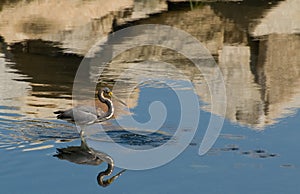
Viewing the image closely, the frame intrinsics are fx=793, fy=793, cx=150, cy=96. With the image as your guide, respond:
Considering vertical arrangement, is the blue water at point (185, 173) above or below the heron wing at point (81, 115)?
below

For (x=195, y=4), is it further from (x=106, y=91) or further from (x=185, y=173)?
(x=185, y=173)

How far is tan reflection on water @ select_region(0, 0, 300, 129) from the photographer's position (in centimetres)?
1143

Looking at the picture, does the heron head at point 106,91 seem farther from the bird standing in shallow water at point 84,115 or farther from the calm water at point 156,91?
the calm water at point 156,91

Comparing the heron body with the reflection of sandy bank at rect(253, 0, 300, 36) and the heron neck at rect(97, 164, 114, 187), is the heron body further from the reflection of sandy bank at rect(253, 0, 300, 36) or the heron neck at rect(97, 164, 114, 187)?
the reflection of sandy bank at rect(253, 0, 300, 36)

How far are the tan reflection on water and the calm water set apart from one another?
0.02 metres

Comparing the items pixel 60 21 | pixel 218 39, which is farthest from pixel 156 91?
pixel 60 21

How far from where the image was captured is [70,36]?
15000mm

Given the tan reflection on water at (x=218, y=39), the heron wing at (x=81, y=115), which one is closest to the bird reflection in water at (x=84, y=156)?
the heron wing at (x=81, y=115)

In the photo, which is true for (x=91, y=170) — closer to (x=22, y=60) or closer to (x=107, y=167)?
(x=107, y=167)

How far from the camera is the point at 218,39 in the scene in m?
14.9

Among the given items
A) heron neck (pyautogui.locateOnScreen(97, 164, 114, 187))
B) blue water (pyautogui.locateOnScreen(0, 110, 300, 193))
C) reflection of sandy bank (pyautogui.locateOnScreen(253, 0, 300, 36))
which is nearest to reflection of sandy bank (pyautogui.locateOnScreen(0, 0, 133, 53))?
reflection of sandy bank (pyautogui.locateOnScreen(253, 0, 300, 36))

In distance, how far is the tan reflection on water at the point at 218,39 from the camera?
37.5 feet

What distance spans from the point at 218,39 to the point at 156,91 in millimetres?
3341

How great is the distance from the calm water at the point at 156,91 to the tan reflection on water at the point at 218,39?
2cm
